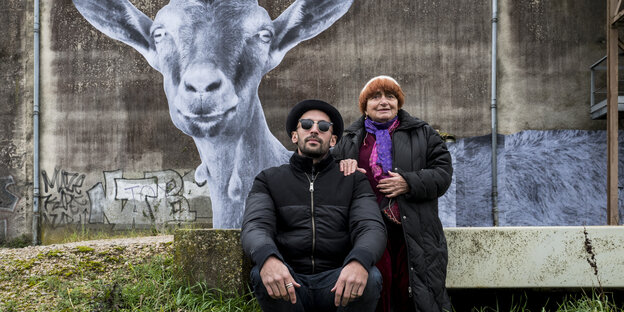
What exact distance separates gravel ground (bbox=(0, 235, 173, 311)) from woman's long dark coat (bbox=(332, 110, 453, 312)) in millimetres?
2226

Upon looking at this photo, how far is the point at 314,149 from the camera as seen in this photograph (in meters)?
2.74

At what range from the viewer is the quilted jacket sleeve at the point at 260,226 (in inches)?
94.0

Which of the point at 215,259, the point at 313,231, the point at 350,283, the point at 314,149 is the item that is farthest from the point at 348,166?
the point at 215,259

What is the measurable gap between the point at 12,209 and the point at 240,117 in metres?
5.66

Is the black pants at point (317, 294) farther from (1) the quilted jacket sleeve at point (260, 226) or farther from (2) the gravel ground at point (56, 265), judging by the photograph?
(2) the gravel ground at point (56, 265)

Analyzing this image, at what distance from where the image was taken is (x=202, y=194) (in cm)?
1012

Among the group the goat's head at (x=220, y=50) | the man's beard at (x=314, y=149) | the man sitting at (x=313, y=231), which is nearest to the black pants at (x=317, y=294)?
the man sitting at (x=313, y=231)

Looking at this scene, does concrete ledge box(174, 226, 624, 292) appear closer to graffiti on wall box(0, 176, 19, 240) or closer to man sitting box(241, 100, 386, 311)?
man sitting box(241, 100, 386, 311)

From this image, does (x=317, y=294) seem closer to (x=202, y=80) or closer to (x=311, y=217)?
(x=311, y=217)

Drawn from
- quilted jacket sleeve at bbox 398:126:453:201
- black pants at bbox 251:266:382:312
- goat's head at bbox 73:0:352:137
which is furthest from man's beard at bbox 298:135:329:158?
goat's head at bbox 73:0:352:137

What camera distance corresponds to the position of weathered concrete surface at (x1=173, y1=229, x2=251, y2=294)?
3.35 meters

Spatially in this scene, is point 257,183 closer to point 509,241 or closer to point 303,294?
point 303,294

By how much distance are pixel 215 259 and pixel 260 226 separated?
96 cm

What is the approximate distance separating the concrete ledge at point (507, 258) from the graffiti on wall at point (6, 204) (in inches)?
365
